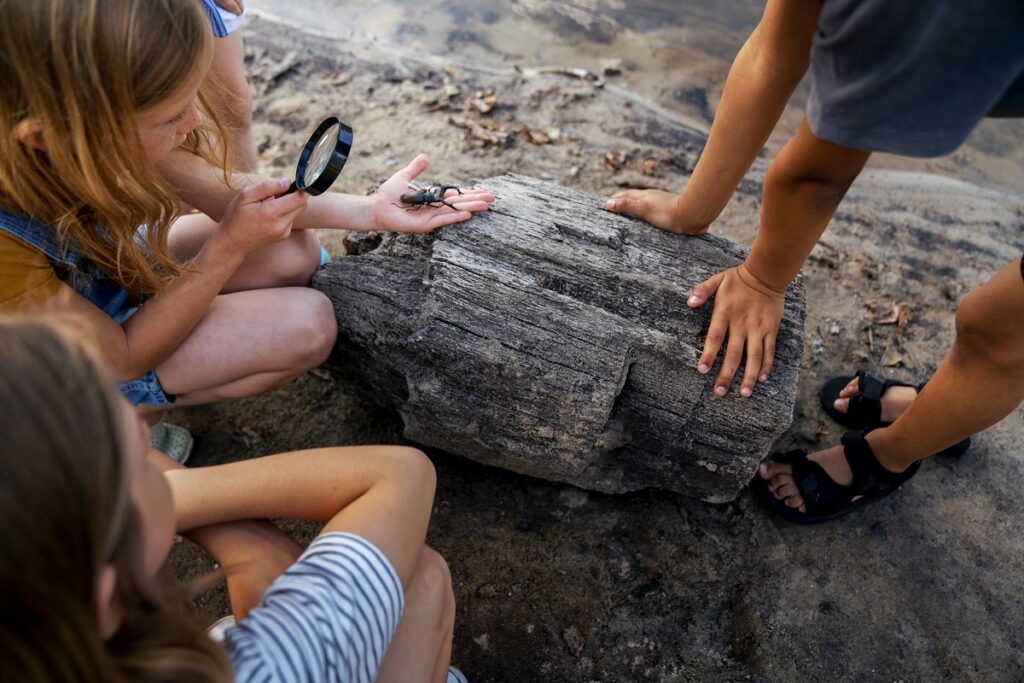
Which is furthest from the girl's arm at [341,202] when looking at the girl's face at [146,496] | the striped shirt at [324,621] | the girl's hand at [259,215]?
the girl's face at [146,496]

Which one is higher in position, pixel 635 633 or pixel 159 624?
pixel 159 624

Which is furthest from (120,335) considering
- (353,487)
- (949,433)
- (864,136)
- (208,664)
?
(949,433)

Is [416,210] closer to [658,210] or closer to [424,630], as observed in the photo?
[658,210]

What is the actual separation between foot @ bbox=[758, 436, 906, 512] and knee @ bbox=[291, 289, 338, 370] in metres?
1.50

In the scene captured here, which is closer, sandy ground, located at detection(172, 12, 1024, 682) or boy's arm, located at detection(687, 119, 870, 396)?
boy's arm, located at detection(687, 119, 870, 396)

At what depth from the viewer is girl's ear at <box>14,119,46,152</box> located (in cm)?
145

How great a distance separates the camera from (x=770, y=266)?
75.7 inches

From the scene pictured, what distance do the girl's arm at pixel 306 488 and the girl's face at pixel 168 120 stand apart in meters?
0.79

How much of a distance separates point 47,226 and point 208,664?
125 cm

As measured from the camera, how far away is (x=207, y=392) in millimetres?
2201

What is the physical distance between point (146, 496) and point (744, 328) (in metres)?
1.53

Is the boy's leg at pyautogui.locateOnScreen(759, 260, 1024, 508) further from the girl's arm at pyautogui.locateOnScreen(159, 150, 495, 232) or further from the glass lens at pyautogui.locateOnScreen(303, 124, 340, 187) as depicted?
the glass lens at pyautogui.locateOnScreen(303, 124, 340, 187)

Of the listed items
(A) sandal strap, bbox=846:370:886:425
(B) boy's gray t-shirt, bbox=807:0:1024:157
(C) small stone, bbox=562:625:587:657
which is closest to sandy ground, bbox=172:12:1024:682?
(C) small stone, bbox=562:625:587:657

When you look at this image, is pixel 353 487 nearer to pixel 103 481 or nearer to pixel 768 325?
pixel 103 481
